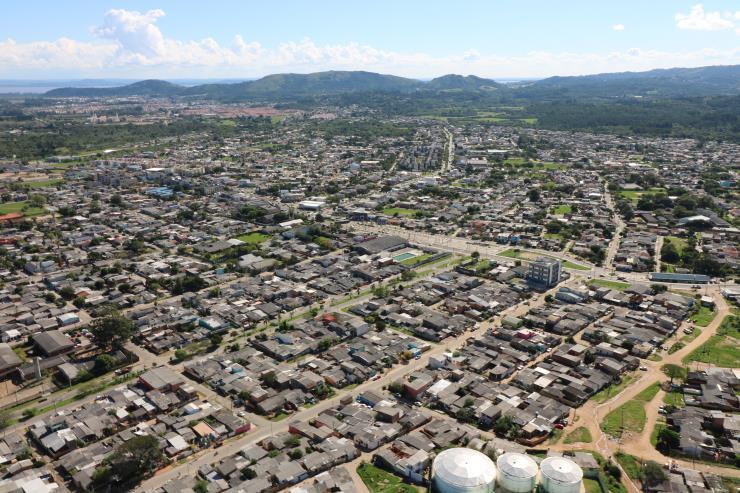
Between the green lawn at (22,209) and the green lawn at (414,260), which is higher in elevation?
the green lawn at (22,209)

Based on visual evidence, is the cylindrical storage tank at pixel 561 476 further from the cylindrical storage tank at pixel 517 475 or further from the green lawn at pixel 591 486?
A: the green lawn at pixel 591 486

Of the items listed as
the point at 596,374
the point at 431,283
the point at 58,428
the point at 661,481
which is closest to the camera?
the point at 661,481

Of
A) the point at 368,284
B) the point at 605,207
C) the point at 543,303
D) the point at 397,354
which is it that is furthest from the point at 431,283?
the point at 605,207

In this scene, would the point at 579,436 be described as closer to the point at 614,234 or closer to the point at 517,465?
the point at 517,465

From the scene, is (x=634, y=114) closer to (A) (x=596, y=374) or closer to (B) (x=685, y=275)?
(B) (x=685, y=275)

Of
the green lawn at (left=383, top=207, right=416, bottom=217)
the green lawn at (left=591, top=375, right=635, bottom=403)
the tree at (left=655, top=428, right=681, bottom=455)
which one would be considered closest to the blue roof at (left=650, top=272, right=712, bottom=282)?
the green lawn at (left=591, top=375, right=635, bottom=403)

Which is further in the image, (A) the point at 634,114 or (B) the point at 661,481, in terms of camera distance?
(A) the point at 634,114

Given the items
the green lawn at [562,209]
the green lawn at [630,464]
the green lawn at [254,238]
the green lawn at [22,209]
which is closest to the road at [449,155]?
the green lawn at [562,209]

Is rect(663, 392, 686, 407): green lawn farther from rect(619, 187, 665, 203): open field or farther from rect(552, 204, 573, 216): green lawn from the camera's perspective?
rect(619, 187, 665, 203): open field
